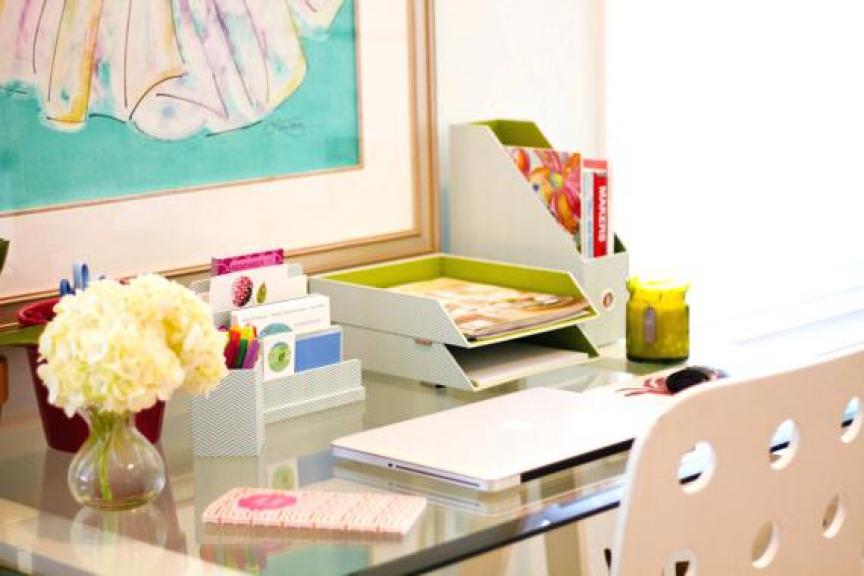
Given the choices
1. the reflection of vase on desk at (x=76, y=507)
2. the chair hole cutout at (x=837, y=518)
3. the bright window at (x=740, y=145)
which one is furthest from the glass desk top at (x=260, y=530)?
the bright window at (x=740, y=145)

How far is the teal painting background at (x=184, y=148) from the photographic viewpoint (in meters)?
1.76

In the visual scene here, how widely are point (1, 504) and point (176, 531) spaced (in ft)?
0.68

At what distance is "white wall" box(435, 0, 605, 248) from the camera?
225cm

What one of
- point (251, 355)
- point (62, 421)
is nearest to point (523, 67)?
point (251, 355)

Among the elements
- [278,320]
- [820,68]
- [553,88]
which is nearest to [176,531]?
[278,320]

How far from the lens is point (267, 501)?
4.78 ft

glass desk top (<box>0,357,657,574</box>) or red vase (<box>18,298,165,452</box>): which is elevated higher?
red vase (<box>18,298,165,452</box>)

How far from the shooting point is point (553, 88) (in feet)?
7.89

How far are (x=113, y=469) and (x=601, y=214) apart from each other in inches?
33.2

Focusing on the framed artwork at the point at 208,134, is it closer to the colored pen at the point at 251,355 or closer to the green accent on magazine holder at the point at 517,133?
the green accent on magazine holder at the point at 517,133

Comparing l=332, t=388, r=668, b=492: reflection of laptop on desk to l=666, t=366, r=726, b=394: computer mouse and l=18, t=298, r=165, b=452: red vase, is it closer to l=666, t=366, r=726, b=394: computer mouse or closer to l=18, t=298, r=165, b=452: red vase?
l=666, t=366, r=726, b=394: computer mouse

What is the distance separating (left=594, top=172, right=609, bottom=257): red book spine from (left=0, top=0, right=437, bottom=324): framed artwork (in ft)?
0.82
